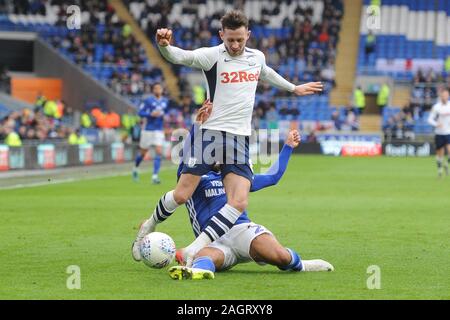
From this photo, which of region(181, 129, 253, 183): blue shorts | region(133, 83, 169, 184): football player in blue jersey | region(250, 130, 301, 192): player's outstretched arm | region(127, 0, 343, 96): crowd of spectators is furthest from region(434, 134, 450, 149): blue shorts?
region(127, 0, 343, 96): crowd of spectators

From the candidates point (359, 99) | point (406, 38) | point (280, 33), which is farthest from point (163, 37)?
point (406, 38)

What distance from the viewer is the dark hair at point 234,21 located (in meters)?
9.60

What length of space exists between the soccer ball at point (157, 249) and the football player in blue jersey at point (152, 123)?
51.3 feet

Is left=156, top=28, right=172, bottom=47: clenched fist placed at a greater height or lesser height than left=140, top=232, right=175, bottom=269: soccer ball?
greater

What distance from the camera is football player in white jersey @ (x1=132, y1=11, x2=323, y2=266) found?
9766 millimetres

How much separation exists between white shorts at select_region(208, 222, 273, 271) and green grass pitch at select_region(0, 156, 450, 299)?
155 mm

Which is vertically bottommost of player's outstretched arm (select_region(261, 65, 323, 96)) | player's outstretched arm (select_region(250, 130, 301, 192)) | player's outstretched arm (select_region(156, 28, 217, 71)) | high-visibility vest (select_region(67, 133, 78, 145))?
high-visibility vest (select_region(67, 133, 78, 145))

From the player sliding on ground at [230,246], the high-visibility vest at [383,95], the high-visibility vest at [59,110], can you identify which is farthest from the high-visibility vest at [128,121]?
the player sliding on ground at [230,246]

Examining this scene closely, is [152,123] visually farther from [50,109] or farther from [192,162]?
[192,162]

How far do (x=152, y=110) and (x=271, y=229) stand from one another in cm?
1199

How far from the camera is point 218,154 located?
32.6 feet

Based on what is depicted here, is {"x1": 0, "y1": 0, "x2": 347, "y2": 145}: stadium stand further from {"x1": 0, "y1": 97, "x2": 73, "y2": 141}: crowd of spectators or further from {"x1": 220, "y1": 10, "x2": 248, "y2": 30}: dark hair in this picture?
{"x1": 220, "y1": 10, "x2": 248, "y2": 30}: dark hair

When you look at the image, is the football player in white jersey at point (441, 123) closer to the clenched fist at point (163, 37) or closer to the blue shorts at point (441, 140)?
the blue shorts at point (441, 140)
